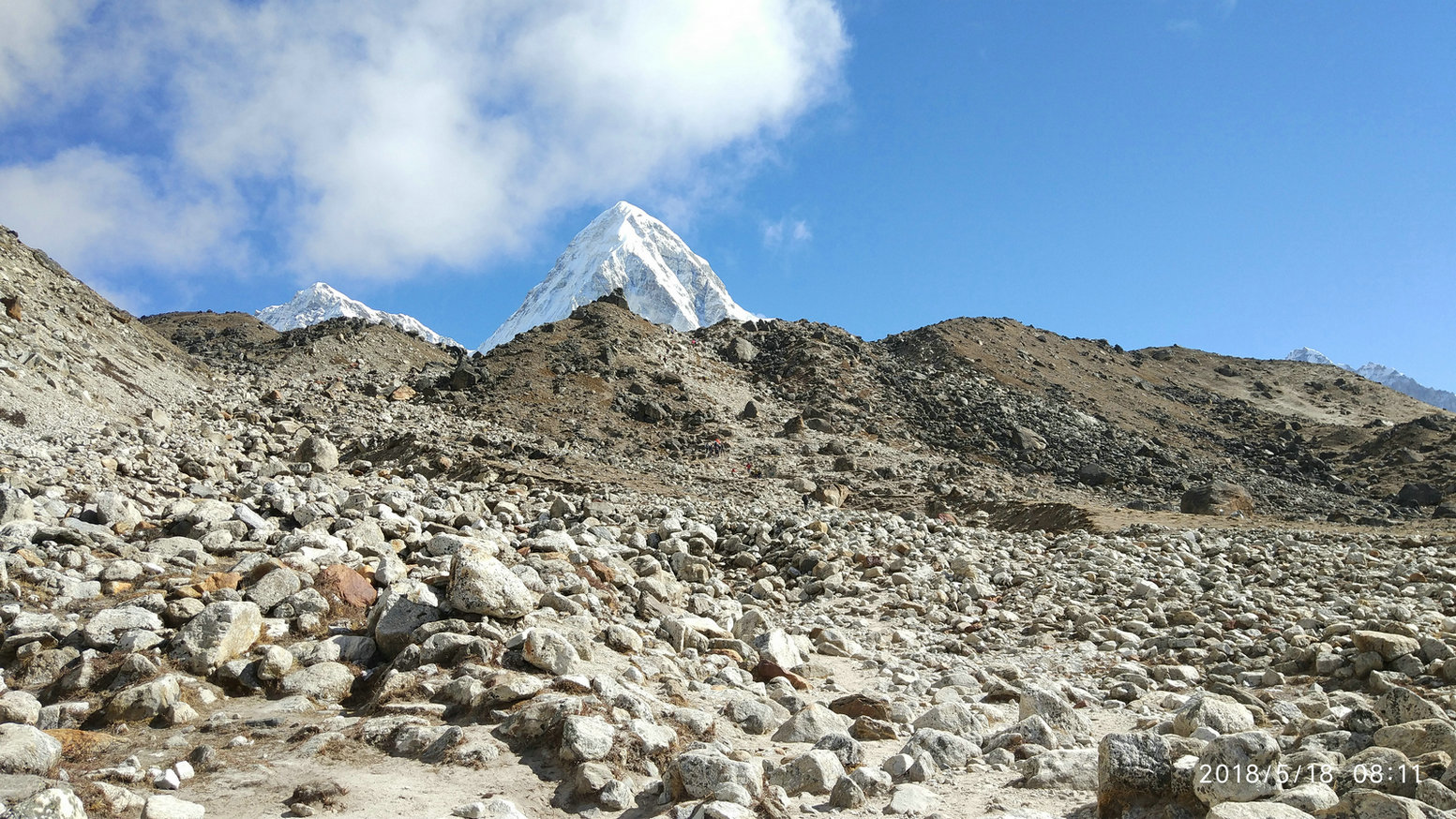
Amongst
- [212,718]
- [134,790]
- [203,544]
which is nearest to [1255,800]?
[134,790]

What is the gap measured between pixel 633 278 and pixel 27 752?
113479 mm

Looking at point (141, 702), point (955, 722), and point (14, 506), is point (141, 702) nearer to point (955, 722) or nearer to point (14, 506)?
point (14, 506)

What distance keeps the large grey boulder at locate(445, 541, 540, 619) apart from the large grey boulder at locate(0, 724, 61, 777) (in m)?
2.51

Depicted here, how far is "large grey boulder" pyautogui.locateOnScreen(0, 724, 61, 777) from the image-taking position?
3.76 m

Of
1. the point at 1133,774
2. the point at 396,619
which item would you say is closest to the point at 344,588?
the point at 396,619

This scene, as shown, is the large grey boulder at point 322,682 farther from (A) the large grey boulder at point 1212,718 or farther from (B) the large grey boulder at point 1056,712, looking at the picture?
(A) the large grey boulder at point 1212,718

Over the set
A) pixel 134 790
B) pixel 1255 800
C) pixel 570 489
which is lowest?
pixel 134 790

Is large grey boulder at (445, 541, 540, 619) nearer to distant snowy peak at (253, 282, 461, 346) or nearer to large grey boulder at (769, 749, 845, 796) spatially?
large grey boulder at (769, 749, 845, 796)

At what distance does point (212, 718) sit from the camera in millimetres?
4730

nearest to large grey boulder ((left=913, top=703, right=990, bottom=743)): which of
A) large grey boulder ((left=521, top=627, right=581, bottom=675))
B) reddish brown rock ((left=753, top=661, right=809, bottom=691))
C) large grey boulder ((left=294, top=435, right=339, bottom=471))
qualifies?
reddish brown rock ((left=753, top=661, right=809, bottom=691))

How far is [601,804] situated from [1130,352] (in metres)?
62.1

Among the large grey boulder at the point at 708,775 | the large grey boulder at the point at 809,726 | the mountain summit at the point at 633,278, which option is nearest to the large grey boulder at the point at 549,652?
the large grey boulder at the point at 809,726

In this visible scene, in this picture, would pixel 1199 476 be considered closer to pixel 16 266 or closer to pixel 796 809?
pixel 796 809

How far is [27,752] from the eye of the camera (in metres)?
3.83
